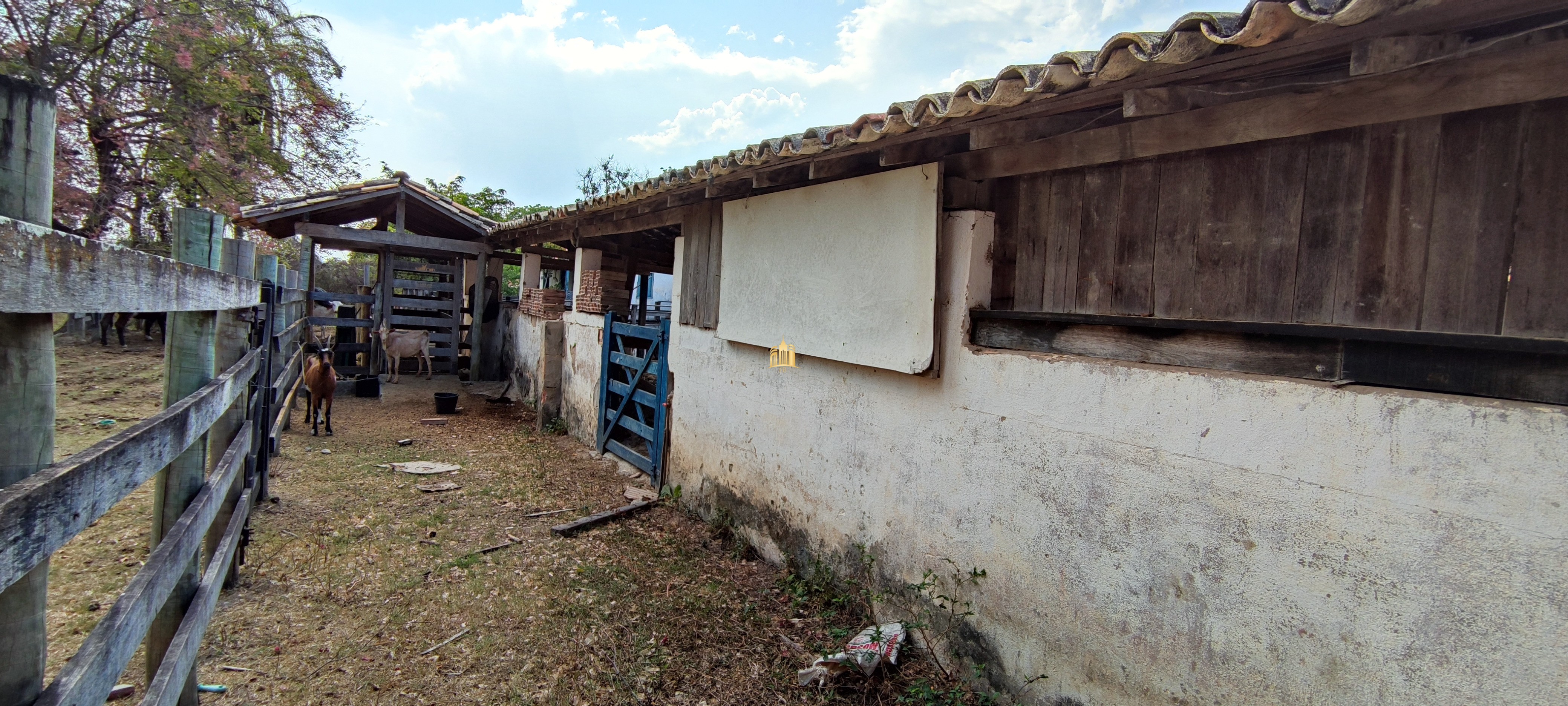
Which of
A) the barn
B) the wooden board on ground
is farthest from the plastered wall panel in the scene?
the wooden board on ground

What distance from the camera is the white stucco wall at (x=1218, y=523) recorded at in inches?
70.2

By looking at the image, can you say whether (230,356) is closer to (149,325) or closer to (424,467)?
(424,467)

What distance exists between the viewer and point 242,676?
10.4 ft

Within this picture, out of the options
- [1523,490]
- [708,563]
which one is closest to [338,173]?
[708,563]

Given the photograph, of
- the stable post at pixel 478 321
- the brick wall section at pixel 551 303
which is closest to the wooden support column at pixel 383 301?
the stable post at pixel 478 321

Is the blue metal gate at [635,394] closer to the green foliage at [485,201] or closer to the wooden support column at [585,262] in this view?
the wooden support column at [585,262]

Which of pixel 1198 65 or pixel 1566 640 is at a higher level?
pixel 1198 65

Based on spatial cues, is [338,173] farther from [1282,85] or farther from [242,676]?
[1282,85]

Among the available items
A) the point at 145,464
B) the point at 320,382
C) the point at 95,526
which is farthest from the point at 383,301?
the point at 145,464

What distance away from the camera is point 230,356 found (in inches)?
131

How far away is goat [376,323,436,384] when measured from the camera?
1173 centimetres

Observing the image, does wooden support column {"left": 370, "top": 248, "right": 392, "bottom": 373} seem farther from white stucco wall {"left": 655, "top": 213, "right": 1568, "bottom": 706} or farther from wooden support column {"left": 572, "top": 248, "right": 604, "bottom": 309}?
white stucco wall {"left": 655, "top": 213, "right": 1568, "bottom": 706}

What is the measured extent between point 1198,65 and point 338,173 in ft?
55.4

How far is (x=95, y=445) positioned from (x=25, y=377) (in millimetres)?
500
